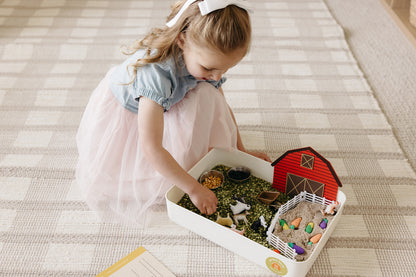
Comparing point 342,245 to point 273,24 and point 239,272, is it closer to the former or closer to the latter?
point 239,272

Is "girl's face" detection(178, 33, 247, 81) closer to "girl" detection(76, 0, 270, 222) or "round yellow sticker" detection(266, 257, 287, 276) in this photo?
"girl" detection(76, 0, 270, 222)

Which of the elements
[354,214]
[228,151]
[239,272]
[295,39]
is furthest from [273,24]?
[239,272]

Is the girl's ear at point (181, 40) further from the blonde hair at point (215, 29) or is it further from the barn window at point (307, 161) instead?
the barn window at point (307, 161)

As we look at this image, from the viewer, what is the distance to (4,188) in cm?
124

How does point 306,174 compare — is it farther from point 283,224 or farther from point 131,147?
point 131,147

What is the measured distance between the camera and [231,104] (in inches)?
62.4

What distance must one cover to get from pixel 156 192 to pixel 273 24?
1278 millimetres

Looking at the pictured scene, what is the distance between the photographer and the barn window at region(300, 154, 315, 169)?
1.08 m

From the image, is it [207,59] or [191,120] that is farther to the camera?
[191,120]

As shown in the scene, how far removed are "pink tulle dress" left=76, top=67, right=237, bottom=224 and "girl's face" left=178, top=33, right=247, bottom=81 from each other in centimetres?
13

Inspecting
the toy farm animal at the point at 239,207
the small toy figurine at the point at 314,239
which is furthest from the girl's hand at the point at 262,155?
the small toy figurine at the point at 314,239

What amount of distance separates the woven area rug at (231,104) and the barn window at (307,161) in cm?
20

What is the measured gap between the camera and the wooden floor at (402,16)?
6.44 feet

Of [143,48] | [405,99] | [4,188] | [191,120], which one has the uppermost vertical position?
[143,48]
